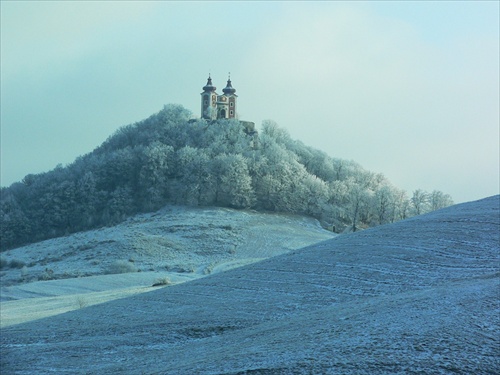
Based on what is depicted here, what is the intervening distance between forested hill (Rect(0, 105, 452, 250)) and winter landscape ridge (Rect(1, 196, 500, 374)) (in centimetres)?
4947

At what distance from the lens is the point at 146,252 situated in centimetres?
5800

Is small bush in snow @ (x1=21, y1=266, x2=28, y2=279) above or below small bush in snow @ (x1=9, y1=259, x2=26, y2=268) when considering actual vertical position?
below

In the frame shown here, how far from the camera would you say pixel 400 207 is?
82875 millimetres

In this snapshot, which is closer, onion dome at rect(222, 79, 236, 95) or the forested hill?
the forested hill

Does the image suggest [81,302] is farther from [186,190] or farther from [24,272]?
[186,190]

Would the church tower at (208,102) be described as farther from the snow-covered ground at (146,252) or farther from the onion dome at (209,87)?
the snow-covered ground at (146,252)

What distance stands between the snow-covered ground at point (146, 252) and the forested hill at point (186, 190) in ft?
11.2

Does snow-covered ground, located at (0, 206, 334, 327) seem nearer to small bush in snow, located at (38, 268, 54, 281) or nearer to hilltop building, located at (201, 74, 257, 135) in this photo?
small bush in snow, located at (38, 268, 54, 281)

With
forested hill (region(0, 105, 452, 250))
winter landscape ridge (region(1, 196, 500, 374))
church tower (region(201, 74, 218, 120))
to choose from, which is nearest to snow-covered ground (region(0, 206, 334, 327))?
forested hill (region(0, 105, 452, 250))

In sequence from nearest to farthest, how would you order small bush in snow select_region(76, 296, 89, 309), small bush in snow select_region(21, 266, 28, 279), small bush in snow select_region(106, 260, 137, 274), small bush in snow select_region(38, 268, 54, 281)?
small bush in snow select_region(76, 296, 89, 309) → small bush in snow select_region(38, 268, 54, 281) → small bush in snow select_region(106, 260, 137, 274) → small bush in snow select_region(21, 266, 28, 279)

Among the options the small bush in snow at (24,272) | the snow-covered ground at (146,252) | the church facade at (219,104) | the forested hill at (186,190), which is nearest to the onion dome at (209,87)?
the church facade at (219,104)

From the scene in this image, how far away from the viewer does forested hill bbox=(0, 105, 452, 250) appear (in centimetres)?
7900

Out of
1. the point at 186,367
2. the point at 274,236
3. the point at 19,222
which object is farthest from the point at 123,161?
the point at 186,367

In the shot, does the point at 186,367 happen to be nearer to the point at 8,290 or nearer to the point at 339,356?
the point at 339,356
